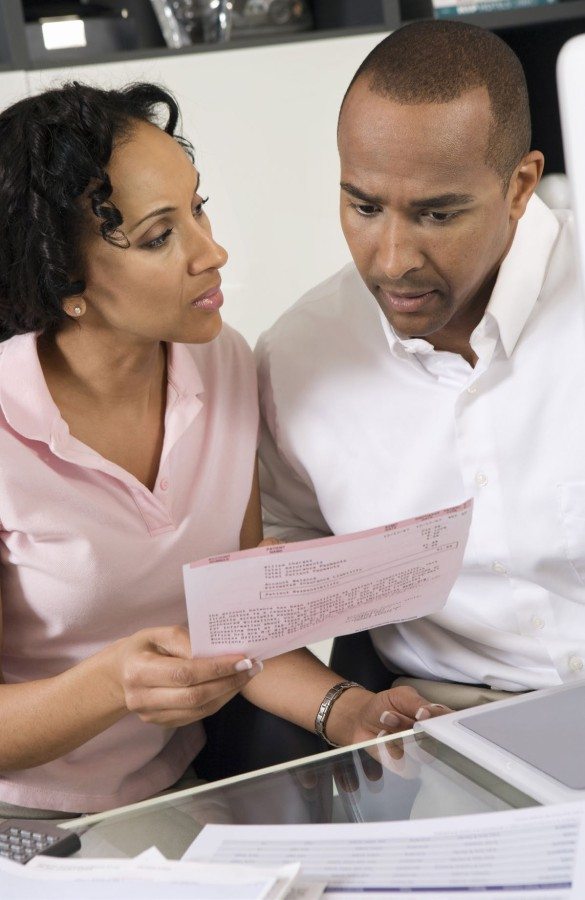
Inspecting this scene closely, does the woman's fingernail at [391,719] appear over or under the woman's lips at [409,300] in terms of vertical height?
under

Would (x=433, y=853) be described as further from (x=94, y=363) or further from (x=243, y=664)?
(x=94, y=363)

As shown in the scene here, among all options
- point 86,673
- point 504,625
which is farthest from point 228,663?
point 504,625

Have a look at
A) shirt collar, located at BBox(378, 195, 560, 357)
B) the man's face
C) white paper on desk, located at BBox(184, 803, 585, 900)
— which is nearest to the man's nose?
the man's face

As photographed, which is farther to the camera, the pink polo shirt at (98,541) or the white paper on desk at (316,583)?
the pink polo shirt at (98,541)

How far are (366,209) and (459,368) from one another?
0.22 m

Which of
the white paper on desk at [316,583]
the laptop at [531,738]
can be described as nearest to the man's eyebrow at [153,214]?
the white paper on desk at [316,583]

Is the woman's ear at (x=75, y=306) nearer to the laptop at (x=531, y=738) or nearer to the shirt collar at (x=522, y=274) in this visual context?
the shirt collar at (x=522, y=274)

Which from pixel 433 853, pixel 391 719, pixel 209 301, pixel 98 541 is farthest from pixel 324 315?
pixel 433 853

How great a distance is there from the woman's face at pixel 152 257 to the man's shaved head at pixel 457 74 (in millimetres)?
244

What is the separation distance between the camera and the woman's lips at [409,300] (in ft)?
3.93

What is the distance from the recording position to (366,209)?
3.89 ft

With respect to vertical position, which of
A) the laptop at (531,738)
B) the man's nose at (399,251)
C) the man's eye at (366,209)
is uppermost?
the man's eye at (366,209)

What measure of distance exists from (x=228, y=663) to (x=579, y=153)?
49cm

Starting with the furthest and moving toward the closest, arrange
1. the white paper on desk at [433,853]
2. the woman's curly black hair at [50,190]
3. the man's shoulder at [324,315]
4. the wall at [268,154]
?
the wall at [268,154] < the man's shoulder at [324,315] < the woman's curly black hair at [50,190] < the white paper on desk at [433,853]
